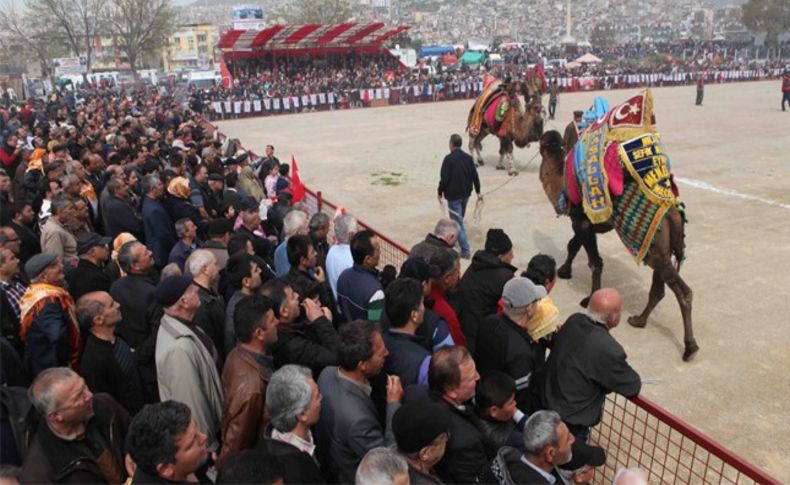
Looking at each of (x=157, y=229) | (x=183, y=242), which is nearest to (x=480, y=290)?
(x=183, y=242)

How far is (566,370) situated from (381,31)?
37.1 m

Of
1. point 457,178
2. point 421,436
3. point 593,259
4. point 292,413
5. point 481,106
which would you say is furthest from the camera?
point 481,106

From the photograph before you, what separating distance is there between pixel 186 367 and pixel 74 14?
54.2m

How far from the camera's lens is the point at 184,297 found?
3600 mm

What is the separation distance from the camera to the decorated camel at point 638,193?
6027 millimetres

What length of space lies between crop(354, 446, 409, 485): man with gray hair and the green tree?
7658 centimetres

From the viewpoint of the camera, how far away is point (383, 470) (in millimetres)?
2264

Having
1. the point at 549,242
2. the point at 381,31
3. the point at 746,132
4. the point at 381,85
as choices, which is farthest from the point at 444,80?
the point at 549,242

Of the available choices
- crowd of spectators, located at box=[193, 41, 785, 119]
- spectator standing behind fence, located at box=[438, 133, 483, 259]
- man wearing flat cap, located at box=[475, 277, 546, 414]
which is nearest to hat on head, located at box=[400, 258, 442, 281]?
man wearing flat cap, located at box=[475, 277, 546, 414]

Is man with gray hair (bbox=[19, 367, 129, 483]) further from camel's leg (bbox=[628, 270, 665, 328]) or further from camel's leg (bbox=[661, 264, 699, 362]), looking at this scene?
camel's leg (bbox=[628, 270, 665, 328])

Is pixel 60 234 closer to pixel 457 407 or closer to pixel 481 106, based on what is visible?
pixel 457 407

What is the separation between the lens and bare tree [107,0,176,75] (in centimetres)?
4688

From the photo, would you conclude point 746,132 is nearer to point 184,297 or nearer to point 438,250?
point 438,250

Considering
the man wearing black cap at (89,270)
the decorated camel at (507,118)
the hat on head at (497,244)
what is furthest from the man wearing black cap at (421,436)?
the decorated camel at (507,118)
